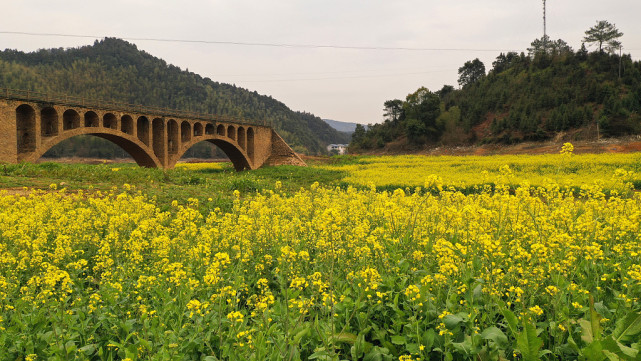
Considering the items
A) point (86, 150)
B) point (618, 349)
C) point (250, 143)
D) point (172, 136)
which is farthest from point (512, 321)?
point (86, 150)

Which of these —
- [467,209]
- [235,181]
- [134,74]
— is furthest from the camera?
[134,74]

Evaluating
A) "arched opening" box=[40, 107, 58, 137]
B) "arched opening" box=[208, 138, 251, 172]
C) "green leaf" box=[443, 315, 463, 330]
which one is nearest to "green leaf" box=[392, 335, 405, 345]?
"green leaf" box=[443, 315, 463, 330]

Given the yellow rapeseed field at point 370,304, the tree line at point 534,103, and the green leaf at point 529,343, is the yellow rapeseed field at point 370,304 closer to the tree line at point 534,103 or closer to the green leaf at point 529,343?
the green leaf at point 529,343

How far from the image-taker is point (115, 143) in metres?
32.8

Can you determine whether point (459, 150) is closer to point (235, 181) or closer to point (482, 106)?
point (482, 106)

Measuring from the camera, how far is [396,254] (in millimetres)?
4277

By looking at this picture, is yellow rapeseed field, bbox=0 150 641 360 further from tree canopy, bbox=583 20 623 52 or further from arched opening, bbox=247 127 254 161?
tree canopy, bbox=583 20 623 52

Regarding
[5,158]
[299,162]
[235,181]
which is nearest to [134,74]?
[299,162]

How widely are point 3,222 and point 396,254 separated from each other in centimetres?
725

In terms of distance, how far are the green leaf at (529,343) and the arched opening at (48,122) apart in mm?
32041

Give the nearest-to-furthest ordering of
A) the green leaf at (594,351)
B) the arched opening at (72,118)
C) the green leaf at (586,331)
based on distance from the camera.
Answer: the green leaf at (594,351), the green leaf at (586,331), the arched opening at (72,118)

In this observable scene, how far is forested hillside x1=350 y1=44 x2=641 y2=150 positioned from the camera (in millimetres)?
56094

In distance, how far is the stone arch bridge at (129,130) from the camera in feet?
77.6

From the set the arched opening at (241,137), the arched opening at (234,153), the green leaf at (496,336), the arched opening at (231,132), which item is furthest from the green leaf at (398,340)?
the arched opening at (241,137)
